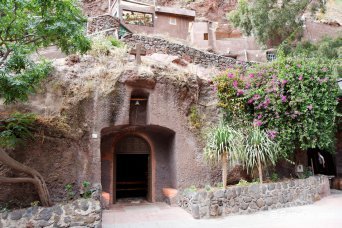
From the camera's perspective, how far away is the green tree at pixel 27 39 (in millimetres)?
6164

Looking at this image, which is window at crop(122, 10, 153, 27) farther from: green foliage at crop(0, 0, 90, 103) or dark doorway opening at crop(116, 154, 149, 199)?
green foliage at crop(0, 0, 90, 103)

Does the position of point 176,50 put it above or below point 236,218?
above

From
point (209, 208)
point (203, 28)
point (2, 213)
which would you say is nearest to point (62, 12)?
point (2, 213)

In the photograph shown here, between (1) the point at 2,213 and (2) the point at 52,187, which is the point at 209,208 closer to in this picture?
(2) the point at 52,187

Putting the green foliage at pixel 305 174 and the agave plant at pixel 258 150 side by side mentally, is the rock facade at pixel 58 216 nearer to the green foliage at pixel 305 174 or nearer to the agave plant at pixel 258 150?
the agave plant at pixel 258 150

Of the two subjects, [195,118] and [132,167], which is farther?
[132,167]

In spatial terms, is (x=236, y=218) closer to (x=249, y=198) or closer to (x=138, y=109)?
(x=249, y=198)

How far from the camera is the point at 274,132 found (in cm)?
1011

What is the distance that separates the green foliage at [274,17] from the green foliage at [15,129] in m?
15.8

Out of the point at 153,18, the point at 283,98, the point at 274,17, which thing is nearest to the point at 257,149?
the point at 283,98

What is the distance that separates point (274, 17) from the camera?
60.8 feet

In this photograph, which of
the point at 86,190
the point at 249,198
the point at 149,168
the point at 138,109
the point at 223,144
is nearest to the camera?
the point at 86,190

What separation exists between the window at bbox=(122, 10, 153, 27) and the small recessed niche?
13.1 m

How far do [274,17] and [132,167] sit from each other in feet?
42.5
